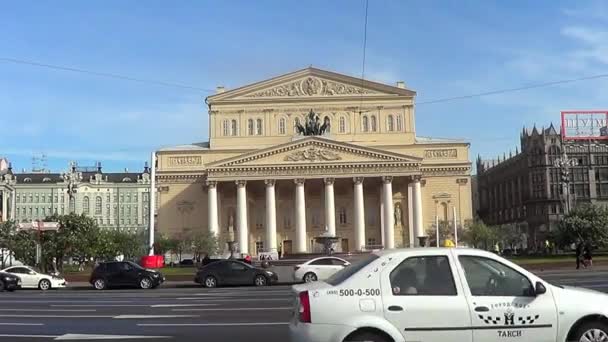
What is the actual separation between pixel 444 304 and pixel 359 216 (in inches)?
3167

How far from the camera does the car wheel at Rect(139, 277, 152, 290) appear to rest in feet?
117

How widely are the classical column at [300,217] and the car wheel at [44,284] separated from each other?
173 feet

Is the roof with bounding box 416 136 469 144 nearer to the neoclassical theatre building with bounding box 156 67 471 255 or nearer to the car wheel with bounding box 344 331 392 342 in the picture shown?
the neoclassical theatre building with bounding box 156 67 471 255

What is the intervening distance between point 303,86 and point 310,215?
18.5 meters

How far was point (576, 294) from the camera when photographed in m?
9.42

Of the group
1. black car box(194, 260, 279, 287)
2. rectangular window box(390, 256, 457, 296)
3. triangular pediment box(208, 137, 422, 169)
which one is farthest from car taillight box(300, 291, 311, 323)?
triangular pediment box(208, 137, 422, 169)

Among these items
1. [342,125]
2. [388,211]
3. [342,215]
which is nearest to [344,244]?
[342,215]

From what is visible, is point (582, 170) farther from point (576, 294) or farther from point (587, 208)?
point (576, 294)

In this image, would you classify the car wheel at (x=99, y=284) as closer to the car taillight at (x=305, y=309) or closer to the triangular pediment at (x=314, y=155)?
the car taillight at (x=305, y=309)

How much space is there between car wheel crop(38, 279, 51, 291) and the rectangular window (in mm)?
32296

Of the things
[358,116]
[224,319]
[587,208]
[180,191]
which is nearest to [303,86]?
[358,116]

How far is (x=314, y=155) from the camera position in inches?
3492

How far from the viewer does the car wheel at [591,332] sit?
933 centimetres

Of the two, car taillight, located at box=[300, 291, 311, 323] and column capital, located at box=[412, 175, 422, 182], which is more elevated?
column capital, located at box=[412, 175, 422, 182]
